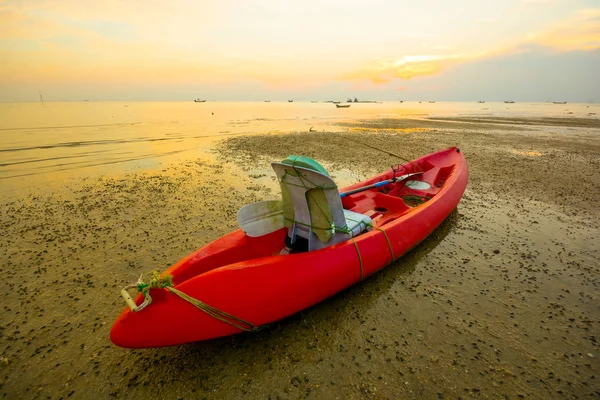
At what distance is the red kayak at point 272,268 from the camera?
279 centimetres

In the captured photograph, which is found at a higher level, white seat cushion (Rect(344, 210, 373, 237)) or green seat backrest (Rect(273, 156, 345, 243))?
green seat backrest (Rect(273, 156, 345, 243))

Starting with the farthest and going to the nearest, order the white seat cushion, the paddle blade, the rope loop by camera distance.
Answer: the white seat cushion < the paddle blade < the rope loop

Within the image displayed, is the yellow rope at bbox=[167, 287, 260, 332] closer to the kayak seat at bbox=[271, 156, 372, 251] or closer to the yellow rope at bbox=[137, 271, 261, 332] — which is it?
the yellow rope at bbox=[137, 271, 261, 332]

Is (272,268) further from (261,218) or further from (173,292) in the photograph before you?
(173,292)

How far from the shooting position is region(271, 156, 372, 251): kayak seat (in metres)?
3.43

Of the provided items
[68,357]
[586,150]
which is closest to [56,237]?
[68,357]

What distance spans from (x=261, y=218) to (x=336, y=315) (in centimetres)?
166

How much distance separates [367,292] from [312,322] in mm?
1036

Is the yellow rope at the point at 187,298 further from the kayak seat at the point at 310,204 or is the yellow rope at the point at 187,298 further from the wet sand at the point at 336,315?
the kayak seat at the point at 310,204

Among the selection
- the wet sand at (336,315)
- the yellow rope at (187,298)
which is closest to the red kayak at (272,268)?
the yellow rope at (187,298)

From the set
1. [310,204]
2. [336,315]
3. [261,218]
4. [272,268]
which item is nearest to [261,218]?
[261,218]

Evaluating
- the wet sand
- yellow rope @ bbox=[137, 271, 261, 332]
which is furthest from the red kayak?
the wet sand

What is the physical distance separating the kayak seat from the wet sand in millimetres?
963

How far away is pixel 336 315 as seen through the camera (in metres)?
3.67
